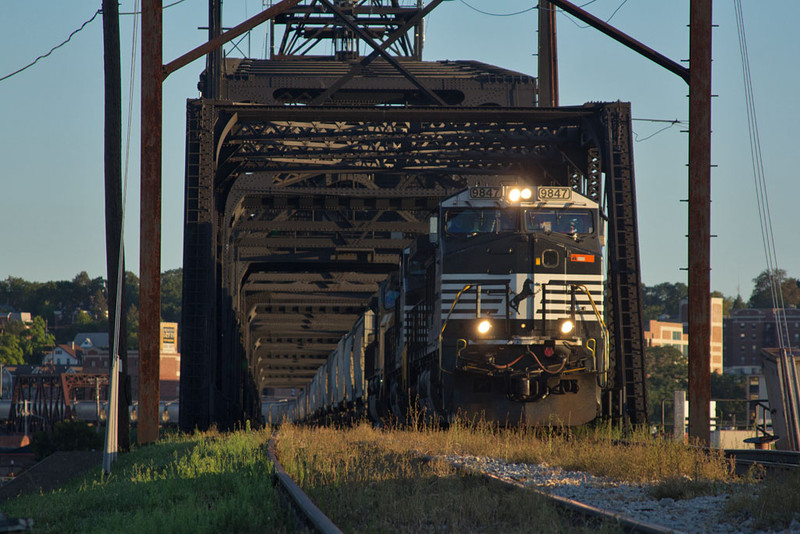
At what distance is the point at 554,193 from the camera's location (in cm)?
1528

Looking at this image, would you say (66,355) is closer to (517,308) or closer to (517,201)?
(517,201)

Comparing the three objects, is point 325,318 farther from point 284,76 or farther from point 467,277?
point 467,277

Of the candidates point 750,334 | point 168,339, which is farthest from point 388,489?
point 750,334

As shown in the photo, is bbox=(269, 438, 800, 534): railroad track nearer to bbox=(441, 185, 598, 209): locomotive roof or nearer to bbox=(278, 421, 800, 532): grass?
bbox=(278, 421, 800, 532): grass

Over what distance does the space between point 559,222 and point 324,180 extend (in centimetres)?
1536

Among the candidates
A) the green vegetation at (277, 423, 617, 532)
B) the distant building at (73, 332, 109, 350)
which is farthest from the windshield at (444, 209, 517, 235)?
the distant building at (73, 332, 109, 350)

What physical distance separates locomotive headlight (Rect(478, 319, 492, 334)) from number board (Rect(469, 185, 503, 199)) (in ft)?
7.16

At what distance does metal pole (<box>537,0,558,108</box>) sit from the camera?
2456 cm

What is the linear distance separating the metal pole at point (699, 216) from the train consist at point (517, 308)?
6.63ft

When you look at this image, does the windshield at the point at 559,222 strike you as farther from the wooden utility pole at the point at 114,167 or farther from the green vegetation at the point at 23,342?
the green vegetation at the point at 23,342

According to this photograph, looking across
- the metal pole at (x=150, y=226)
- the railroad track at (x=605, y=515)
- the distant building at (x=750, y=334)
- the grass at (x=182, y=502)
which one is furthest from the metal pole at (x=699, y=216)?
the distant building at (x=750, y=334)

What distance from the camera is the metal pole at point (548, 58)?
24.6 metres

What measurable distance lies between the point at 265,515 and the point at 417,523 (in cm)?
133

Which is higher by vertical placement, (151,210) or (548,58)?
(548,58)
